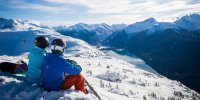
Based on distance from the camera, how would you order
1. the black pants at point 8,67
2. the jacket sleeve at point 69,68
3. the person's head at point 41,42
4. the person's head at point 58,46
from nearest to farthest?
the jacket sleeve at point 69,68
the person's head at point 58,46
the person's head at point 41,42
the black pants at point 8,67

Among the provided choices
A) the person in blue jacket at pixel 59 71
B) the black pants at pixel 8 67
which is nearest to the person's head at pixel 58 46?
the person in blue jacket at pixel 59 71

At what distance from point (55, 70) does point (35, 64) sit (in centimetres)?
98

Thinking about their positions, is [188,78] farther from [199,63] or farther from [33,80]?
[33,80]

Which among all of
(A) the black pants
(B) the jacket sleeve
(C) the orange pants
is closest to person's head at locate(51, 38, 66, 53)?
(B) the jacket sleeve

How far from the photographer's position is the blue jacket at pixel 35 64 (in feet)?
25.9

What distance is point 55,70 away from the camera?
24.0 ft

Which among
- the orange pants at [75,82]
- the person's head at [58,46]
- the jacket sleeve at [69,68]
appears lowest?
the orange pants at [75,82]

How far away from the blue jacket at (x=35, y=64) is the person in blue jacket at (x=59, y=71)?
1.53ft

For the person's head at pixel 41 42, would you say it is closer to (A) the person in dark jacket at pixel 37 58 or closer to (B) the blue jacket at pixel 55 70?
(A) the person in dark jacket at pixel 37 58

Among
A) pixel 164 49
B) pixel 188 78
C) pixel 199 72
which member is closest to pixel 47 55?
pixel 188 78

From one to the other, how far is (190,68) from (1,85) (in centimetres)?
11956

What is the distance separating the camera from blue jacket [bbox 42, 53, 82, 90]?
7.14m

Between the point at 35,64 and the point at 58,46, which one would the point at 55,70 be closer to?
the point at 58,46

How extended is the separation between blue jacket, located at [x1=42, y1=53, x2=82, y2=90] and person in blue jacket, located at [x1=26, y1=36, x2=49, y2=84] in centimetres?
47
